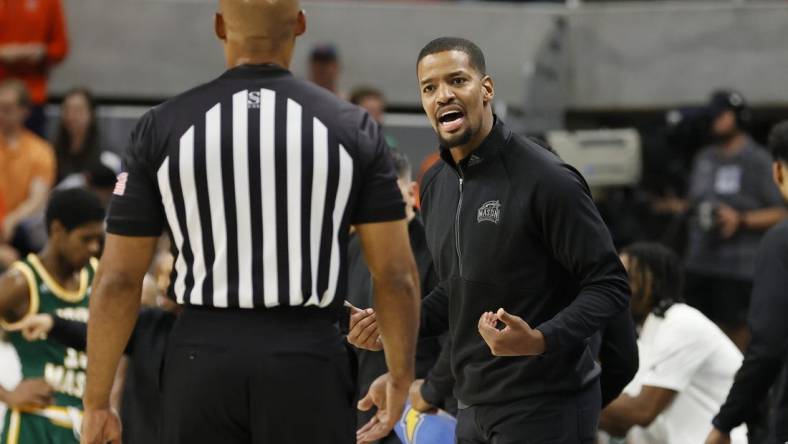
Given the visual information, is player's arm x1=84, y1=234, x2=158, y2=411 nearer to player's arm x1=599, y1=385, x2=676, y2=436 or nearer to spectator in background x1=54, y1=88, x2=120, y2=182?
player's arm x1=599, y1=385, x2=676, y2=436

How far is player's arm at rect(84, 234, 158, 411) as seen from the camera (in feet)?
11.1

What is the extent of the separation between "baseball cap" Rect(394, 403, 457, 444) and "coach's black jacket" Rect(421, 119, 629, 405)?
1.51 ft

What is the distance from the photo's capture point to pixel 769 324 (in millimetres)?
4840

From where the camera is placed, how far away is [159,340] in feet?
17.8

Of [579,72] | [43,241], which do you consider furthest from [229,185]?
[579,72]

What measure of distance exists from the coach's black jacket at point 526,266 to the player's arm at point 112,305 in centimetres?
119

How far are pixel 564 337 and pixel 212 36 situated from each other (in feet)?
23.5

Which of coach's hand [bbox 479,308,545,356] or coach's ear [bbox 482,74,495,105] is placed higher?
coach's ear [bbox 482,74,495,105]

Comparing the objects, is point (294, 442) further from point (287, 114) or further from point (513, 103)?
point (513, 103)

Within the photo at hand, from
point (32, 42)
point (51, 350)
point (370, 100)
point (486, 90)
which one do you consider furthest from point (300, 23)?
point (32, 42)

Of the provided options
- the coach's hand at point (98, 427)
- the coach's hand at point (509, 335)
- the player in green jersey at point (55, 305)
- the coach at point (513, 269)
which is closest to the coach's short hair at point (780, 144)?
the coach at point (513, 269)

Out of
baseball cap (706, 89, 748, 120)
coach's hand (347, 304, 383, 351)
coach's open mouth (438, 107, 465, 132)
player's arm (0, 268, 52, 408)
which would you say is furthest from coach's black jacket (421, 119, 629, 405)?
baseball cap (706, 89, 748, 120)

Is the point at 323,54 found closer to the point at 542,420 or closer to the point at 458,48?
the point at 458,48

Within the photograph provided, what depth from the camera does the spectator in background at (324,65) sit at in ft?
31.3
